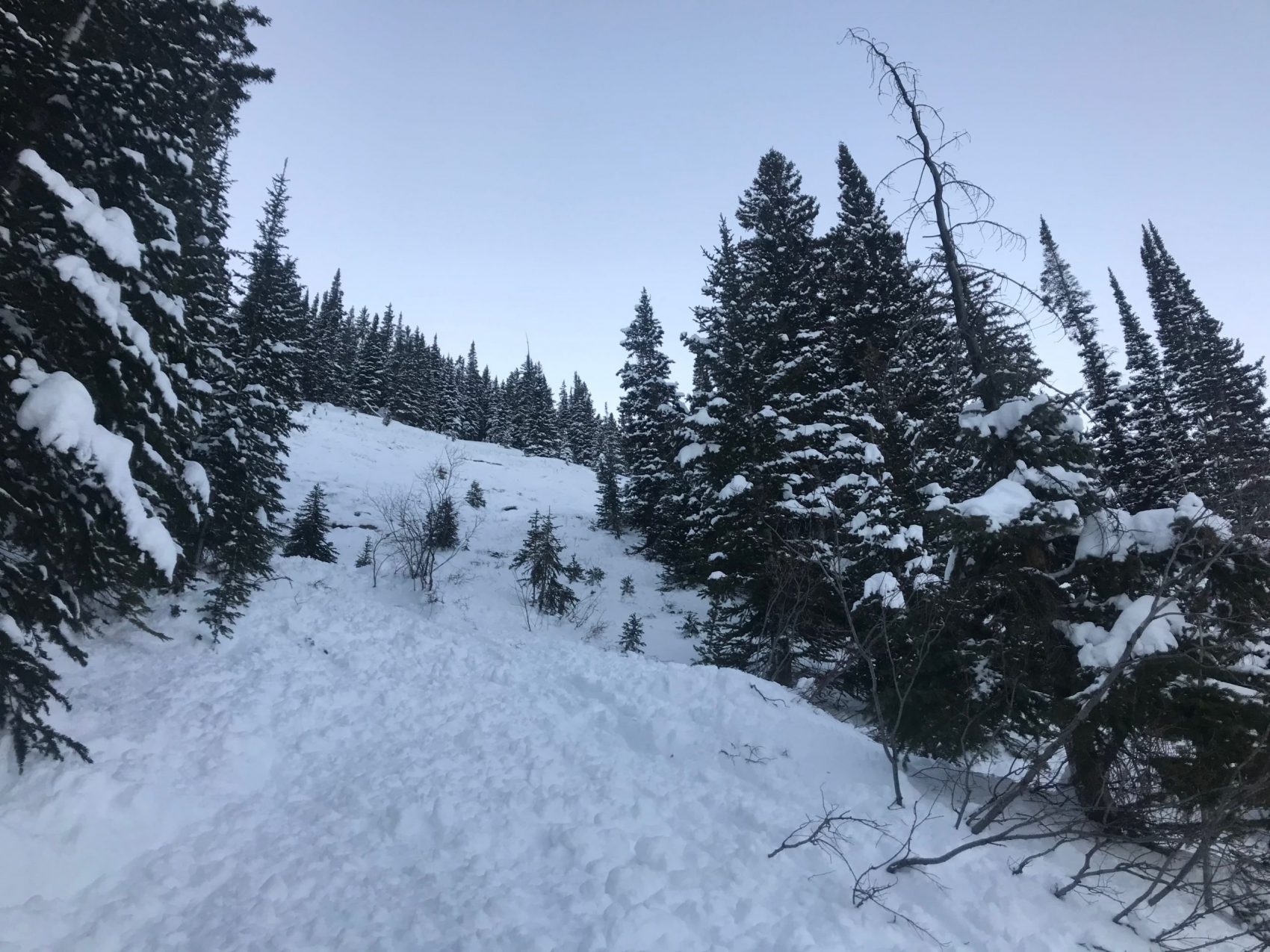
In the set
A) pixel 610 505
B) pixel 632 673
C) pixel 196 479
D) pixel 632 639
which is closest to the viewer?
pixel 196 479

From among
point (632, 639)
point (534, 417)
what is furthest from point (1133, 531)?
point (534, 417)

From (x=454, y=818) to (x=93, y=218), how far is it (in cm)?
752

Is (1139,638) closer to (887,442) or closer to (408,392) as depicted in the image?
(887,442)

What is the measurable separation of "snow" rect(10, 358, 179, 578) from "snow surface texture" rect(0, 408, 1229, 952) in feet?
9.19

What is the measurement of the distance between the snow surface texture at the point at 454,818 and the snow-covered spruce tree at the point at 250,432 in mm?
4070

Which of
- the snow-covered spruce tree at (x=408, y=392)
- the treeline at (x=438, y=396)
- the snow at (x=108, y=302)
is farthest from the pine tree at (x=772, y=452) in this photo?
the snow-covered spruce tree at (x=408, y=392)

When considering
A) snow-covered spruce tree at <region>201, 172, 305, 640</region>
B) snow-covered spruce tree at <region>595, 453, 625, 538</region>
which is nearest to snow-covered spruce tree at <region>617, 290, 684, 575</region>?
snow-covered spruce tree at <region>595, 453, 625, 538</region>

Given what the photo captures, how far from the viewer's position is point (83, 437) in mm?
4832

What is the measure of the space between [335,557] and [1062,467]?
22.0m

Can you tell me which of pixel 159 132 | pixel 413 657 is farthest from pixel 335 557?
pixel 159 132

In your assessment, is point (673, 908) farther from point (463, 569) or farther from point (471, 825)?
point (463, 569)

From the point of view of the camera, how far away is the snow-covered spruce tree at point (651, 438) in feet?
80.2

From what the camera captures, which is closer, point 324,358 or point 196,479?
point 196,479

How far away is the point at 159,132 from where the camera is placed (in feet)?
23.0
